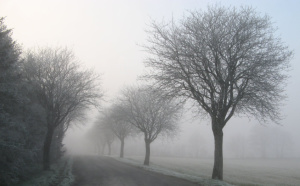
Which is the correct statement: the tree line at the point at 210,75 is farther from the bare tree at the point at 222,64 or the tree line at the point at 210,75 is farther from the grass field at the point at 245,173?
the grass field at the point at 245,173

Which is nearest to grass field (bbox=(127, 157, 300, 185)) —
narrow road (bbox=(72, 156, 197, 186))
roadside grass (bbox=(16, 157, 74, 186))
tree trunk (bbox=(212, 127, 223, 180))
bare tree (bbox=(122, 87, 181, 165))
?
tree trunk (bbox=(212, 127, 223, 180))

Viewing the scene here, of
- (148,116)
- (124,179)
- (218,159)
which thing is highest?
(148,116)

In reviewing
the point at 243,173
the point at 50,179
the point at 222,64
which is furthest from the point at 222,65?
the point at 243,173

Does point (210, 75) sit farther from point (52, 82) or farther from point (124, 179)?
point (52, 82)

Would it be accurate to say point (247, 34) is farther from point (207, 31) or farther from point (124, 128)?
point (124, 128)

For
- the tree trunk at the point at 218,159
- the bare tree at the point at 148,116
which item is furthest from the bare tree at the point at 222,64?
the bare tree at the point at 148,116

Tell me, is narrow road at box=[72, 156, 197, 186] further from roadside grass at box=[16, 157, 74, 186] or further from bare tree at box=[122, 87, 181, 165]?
bare tree at box=[122, 87, 181, 165]

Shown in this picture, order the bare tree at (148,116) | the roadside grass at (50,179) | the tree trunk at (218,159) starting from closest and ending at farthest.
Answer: the roadside grass at (50,179) < the tree trunk at (218,159) < the bare tree at (148,116)

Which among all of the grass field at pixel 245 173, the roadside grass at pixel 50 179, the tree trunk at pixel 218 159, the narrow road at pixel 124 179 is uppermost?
the tree trunk at pixel 218 159

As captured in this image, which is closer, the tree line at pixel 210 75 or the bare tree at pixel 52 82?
the tree line at pixel 210 75

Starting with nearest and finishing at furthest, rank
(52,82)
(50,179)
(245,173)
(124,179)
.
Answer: (50,179) < (124,179) < (52,82) < (245,173)

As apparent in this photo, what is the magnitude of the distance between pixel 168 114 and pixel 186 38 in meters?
19.1

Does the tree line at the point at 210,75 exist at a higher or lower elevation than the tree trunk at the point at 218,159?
higher

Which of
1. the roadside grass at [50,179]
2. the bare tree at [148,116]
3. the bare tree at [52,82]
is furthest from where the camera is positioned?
the bare tree at [148,116]
